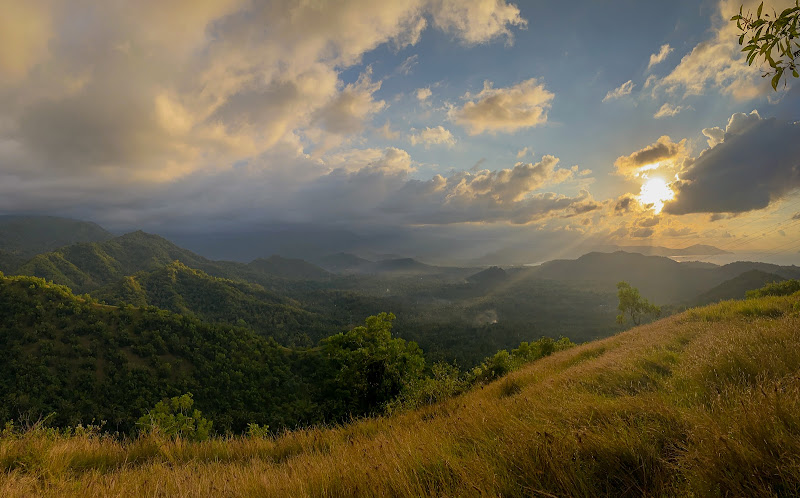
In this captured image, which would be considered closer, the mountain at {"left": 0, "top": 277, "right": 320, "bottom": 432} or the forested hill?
the forested hill

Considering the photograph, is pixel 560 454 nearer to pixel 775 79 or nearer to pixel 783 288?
pixel 775 79

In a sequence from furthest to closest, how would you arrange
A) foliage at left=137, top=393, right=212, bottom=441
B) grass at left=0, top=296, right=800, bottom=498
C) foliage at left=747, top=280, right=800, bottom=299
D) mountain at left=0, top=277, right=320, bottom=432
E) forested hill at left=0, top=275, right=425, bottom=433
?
mountain at left=0, top=277, right=320, bottom=432 < forested hill at left=0, top=275, right=425, bottom=433 < foliage at left=747, top=280, right=800, bottom=299 < foliage at left=137, top=393, right=212, bottom=441 < grass at left=0, top=296, right=800, bottom=498

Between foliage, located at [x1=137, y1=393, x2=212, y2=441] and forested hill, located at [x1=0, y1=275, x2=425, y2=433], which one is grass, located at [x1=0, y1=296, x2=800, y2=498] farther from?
forested hill, located at [x1=0, y1=275, x2=425, y2=433]

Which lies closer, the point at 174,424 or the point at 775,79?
the point at 775,79

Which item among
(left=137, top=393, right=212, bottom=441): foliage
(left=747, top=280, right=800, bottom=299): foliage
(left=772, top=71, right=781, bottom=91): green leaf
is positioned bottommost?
(left=137, top=393, right=212, bottom=441): foliage

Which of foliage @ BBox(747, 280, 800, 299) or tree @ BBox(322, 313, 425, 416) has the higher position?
foliage @ BBox(747, 280, 800, 299)

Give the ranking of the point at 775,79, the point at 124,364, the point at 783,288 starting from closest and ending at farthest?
the point at 775,79 < the point at 783,288 < the point at 124,364

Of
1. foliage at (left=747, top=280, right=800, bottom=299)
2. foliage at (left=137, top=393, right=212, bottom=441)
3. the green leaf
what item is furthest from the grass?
foliage at (left=747, top=280, right=800, bottom=299)

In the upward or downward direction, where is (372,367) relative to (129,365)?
upward

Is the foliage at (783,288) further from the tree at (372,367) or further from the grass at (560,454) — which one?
the tree at (372,367)

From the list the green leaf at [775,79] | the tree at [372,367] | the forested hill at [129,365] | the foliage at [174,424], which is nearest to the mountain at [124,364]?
the forested hill at [129,365]

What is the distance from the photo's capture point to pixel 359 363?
22766 mm

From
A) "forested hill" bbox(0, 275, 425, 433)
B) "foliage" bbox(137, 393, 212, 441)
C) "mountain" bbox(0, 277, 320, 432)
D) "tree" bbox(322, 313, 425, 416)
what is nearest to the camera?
"foliage" bbox(137, 393, 212, 441)

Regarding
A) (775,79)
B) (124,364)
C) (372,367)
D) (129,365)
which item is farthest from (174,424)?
(124,364)
